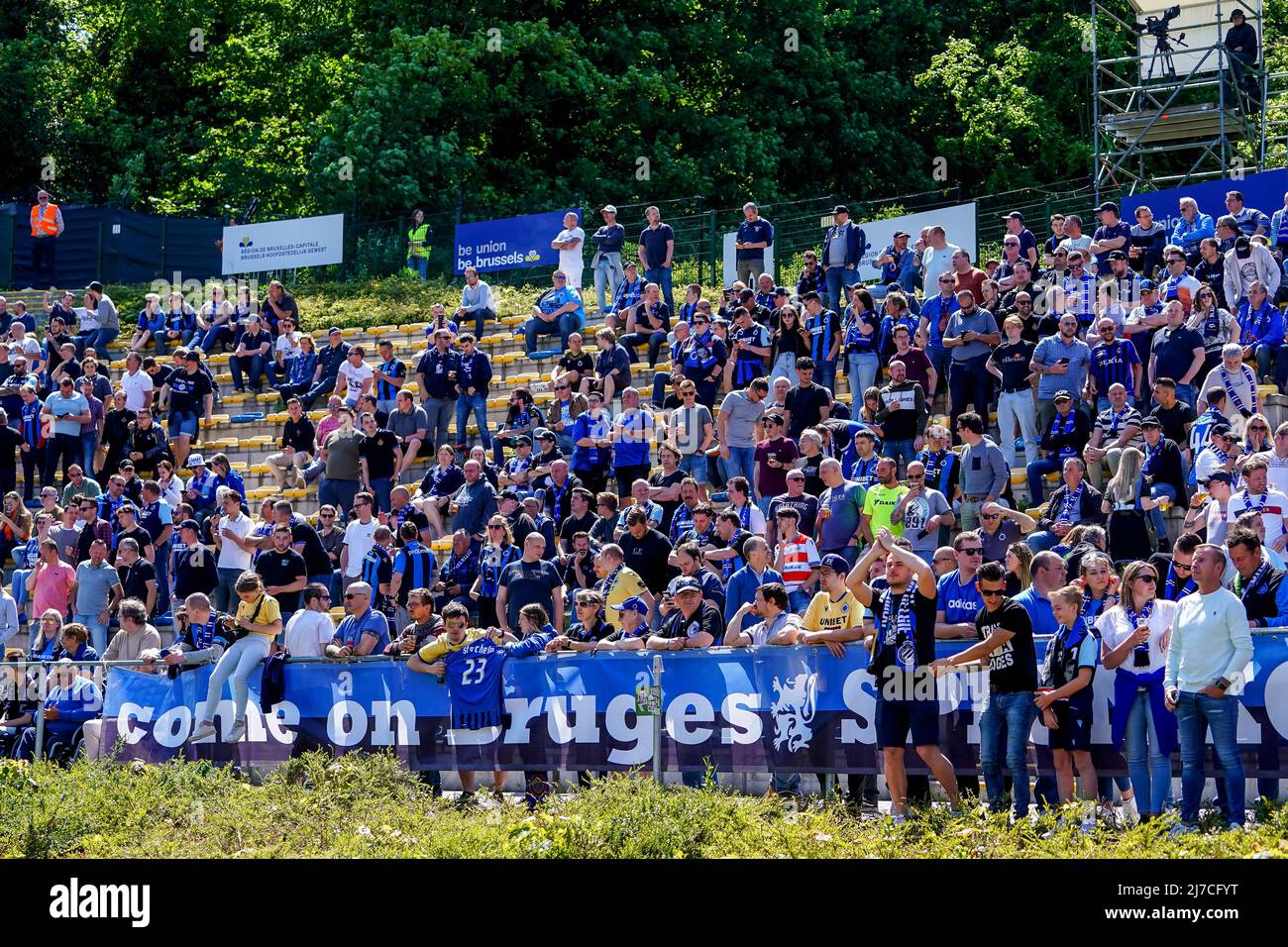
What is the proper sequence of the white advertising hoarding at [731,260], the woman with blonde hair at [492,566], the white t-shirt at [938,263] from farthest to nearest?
the white advertising hoarding at [731,260], the white t-shirt at [938,263], the woman with blonde hair at [492,566]

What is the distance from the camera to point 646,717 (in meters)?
12.3

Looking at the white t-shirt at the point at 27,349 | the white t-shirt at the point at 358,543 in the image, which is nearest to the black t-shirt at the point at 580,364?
the white t-shirt at the point at 358,543

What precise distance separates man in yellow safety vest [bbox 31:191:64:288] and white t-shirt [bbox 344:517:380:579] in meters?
16.6

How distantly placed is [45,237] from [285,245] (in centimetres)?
499

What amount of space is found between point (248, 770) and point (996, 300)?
9.43m

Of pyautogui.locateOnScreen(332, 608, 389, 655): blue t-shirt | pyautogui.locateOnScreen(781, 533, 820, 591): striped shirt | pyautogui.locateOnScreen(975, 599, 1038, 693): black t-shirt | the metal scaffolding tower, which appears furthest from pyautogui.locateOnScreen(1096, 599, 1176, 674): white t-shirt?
the metal scaffolding tower

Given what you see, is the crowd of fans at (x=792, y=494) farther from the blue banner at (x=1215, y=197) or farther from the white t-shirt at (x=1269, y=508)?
the blue banner at (x=1215, y=197)

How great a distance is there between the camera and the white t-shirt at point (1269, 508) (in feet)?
43.1

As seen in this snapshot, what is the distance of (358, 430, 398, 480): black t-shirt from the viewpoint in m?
19.9

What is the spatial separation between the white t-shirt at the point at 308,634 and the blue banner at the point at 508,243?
13.9 m

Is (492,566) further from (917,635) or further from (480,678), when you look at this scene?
(917,635)

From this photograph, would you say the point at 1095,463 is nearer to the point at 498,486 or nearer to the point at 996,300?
the point at 996,300

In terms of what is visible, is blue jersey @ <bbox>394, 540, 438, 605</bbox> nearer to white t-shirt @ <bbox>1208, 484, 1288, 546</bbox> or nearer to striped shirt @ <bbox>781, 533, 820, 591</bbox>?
striped shirt @ <bbox>781, 533, 820, 591</bbox>
